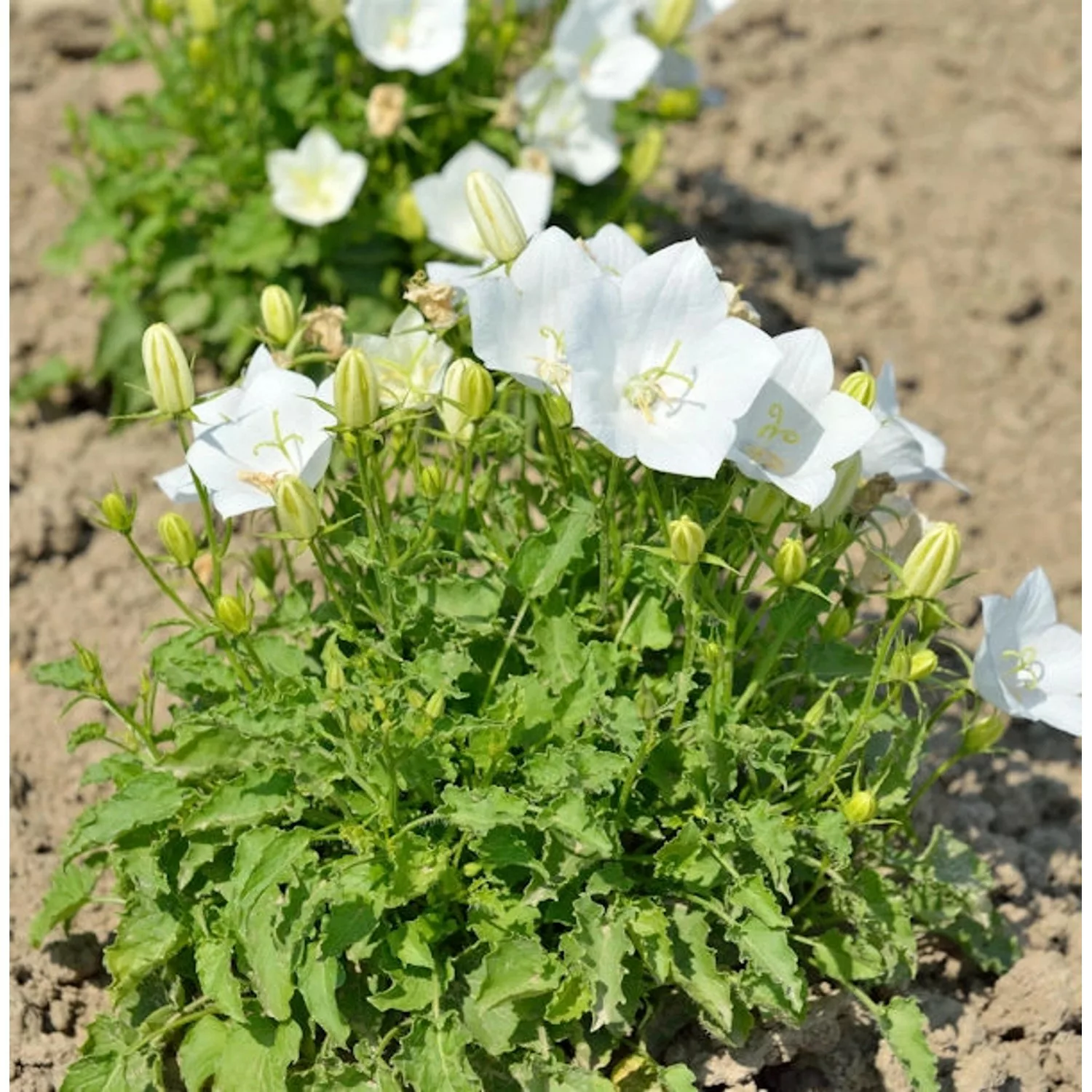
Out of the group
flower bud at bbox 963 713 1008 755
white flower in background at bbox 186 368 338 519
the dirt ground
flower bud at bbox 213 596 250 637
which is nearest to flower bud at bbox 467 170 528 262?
white flower in background at bbox 186 368 338 519

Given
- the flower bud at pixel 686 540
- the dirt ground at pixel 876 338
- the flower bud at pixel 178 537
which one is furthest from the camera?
the dirt ground at pixel 876 338

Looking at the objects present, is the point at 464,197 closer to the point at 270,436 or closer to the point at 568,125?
the point at 568,125

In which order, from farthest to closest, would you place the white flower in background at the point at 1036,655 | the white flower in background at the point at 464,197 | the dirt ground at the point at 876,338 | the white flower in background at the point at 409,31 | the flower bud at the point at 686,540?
1. the white flower in background at the point at 409,31
2. the white flower in background at the point at 464,197
3. the dirt ground at the point at 876,338
4. the white flower in background at the point at 1036,655
5. the flower bud at the point at 686,540

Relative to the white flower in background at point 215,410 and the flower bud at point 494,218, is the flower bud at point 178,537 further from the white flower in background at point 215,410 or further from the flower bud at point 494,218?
the flower bud at point 494,218

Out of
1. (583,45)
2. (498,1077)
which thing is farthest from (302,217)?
(498,1077)

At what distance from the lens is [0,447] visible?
4.12 meters

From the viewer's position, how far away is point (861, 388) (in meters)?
2.51

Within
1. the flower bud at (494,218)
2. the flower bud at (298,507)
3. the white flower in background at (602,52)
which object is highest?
the flower bud at (494,218)

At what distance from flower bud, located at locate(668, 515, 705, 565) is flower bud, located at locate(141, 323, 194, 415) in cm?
75

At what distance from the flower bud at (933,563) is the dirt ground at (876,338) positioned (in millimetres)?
795

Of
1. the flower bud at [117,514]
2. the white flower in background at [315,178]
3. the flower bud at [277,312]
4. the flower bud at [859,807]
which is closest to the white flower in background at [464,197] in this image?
the white flower in background at [315,178]

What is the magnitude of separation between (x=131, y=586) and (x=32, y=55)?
230 cm

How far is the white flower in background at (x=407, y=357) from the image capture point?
270 cm

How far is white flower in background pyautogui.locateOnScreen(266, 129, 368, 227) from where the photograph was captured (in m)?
4.04
